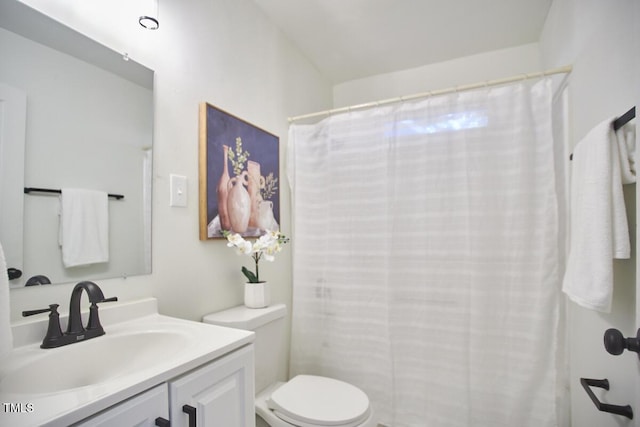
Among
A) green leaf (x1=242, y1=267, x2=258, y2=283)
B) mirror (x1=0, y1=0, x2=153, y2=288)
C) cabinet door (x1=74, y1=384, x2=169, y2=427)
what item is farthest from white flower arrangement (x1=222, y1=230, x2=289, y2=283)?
cabinet door (x1=74, y1=384, x2=169, y2=427)

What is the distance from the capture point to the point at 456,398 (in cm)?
166

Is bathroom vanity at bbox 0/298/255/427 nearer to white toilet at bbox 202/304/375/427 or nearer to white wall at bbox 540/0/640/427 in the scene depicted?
white toilet at bbox 202/304/375/427

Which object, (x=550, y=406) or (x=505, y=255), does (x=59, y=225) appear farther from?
(x=550, y=406)

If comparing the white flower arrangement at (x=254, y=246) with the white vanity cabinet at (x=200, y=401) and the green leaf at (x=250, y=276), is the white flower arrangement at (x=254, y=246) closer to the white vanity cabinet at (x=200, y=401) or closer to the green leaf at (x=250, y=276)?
the green leaf at (x=250, y=276)

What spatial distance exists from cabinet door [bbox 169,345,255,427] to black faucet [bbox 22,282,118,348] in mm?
357

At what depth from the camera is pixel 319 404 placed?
4.50 feet

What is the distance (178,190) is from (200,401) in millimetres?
833

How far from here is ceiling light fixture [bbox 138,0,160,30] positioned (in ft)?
3.76

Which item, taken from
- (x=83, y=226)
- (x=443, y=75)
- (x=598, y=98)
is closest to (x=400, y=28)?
(x=443, y=75)

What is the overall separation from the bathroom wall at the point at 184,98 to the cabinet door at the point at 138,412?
497 mm

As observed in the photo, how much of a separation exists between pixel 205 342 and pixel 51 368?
1.23 ft

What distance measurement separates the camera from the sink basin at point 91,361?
2.42 ft

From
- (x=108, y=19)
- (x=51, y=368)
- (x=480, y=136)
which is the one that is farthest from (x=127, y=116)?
(x=480, y=136)

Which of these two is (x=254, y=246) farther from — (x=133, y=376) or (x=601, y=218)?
(x=601, y=218)
